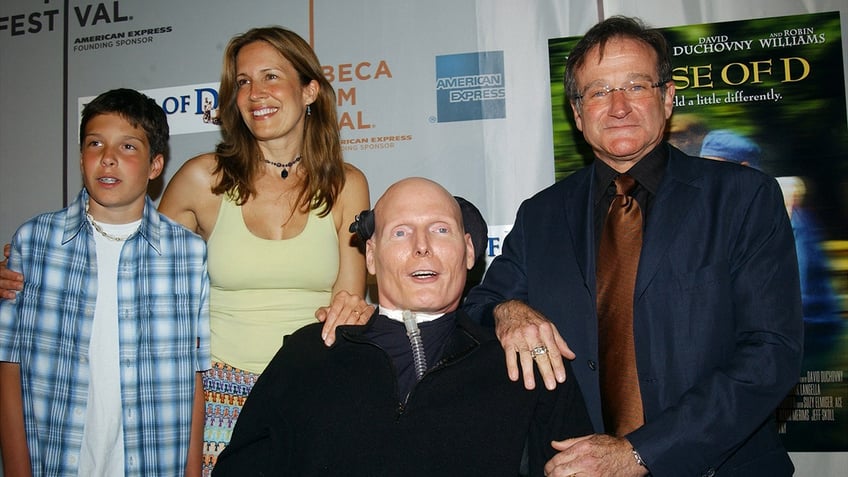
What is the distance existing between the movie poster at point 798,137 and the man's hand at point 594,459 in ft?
6.93

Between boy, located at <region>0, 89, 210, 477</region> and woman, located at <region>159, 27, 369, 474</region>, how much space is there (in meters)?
0.09

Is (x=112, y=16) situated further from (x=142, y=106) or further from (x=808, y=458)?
(x=808, y=458)

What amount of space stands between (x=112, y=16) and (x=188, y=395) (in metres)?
2.84

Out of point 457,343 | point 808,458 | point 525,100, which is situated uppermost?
point 525,100

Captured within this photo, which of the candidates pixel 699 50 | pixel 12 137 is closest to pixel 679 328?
pixel 699 50

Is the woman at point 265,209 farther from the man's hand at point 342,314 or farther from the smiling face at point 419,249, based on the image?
the smiling face at point 419,249

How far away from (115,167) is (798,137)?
3151 millimetres

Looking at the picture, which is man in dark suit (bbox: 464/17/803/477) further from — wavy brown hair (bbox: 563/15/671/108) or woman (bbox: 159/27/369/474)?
woman (bbox: 159/27/369/474)

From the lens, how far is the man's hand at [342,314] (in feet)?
6.40

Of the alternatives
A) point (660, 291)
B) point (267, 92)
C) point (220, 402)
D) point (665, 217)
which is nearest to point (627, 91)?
point (665, 217)

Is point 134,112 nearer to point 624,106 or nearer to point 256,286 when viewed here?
point 256,286

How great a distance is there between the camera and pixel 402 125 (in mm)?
3801

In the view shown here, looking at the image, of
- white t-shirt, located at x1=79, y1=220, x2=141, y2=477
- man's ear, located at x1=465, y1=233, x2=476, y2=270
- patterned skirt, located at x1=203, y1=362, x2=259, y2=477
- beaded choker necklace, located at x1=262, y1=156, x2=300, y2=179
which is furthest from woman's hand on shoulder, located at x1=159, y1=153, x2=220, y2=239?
man's ear, located at x1=465, y1=233, x2=476, y2=270

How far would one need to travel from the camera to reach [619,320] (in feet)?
6.63
